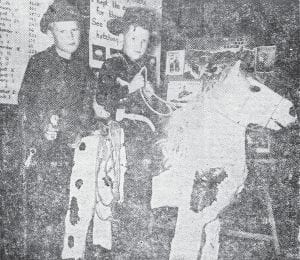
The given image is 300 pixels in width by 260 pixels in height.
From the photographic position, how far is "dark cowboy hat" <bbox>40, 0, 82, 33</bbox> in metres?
2.70

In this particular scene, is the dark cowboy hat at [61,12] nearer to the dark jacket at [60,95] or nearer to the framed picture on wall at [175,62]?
the dark jacket at [60,95]

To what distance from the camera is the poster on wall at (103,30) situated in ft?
8.88

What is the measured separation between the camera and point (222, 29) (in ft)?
8.30

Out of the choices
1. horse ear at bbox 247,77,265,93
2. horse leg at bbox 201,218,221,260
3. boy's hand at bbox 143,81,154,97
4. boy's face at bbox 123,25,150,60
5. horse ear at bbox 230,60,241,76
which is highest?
boy's face at bbox 123,25,150,60

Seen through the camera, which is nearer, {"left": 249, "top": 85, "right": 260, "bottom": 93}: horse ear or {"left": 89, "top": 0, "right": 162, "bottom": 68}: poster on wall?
{"left": 249, "top": 85, "right": 260, "bottom": 93}: horse ear

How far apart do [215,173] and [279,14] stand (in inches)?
37.1

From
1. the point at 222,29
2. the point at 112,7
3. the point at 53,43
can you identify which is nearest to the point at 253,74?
the point at 222,29

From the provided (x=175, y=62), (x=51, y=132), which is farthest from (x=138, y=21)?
(x=51, y=132)

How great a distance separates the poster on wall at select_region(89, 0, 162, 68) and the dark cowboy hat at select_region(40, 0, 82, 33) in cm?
11

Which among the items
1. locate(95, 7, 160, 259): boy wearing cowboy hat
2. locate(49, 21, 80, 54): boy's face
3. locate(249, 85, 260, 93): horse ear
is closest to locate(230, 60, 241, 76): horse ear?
locate(249, 85, 260, 93): horse ear

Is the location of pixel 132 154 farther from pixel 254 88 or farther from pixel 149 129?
pixel 254 88

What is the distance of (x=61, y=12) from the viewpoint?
2.70 meters

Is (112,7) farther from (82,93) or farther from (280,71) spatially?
(280,71)

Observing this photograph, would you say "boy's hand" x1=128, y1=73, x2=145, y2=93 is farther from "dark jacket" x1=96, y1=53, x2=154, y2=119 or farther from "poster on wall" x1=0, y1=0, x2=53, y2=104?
"poster on wall" x1=0, y1=0, x2=53, y2=104
